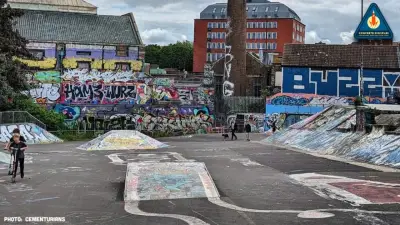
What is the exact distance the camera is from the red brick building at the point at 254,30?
140 metres

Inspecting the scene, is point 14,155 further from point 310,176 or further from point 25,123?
point 25,123

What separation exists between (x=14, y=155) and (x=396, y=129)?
16516mm

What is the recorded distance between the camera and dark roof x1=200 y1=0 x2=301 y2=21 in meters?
146

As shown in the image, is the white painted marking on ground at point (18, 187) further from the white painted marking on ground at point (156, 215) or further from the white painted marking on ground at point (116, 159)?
the white painted marking on ground at point (116, 159)

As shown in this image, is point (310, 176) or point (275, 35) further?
point (275, 35)

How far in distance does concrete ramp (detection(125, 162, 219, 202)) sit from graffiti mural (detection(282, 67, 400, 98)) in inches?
1818

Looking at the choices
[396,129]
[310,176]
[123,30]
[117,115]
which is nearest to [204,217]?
[310,176]

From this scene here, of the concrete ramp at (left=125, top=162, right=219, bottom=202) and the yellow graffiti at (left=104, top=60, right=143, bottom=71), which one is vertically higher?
the yellow graffiti at (left=104, top=60, right=143, bottom=71)

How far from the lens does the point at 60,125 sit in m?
54.2

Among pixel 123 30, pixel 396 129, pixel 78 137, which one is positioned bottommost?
pixel 78 137

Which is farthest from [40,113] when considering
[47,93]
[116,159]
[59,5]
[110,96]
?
[59,5]

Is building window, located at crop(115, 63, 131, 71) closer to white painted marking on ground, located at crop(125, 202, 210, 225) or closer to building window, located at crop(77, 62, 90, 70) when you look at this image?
building window, located at crop(77, 62, 90, 70)

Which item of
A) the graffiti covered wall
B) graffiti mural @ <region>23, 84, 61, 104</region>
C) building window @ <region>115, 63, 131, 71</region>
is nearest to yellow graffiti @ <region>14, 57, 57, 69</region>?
the graffiti covered wall

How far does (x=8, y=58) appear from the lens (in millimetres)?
39844
